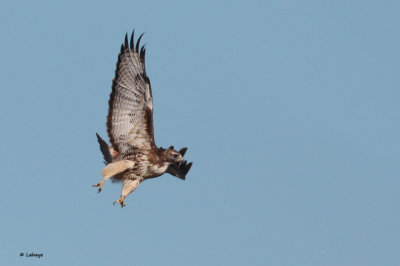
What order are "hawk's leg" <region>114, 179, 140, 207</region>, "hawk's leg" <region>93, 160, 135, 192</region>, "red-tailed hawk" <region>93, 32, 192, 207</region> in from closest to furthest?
1. "hawk's leg" <region>93, 160, 135, 192</region>
2. "hawk's leg" <region>114, 179, 140, 207</region>
3. "red-tailed hawk" <region>93, 32, 192, 207</region>

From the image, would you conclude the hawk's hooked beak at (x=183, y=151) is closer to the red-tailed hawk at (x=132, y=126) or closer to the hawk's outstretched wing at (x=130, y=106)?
the red-tailed hawk at (x=132, y=126)

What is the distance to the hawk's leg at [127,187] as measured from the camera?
17828mm

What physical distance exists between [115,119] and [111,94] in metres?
0.49

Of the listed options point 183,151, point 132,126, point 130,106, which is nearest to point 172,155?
point 183,151

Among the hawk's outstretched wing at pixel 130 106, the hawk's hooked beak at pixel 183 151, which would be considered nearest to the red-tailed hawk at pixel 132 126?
the hawk's outstretched wing at pixel 130 106

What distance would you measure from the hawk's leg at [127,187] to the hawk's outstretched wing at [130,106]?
62 cm

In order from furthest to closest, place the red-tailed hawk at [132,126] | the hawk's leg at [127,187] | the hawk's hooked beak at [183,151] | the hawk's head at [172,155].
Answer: the hawk's hooked beak at [183,151] < the hawk's head at [172,155] < the red-tailed hawk at [132,126] < the hawk's leg at [127,187]

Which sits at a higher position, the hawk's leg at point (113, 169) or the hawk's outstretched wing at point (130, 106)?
the hawk's outstretched wing at point (130, 106)

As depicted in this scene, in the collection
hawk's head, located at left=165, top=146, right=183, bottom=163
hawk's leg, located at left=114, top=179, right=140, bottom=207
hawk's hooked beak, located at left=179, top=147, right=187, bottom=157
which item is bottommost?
hawk's leg, located at left=114, top=179, right=140, bottom=207

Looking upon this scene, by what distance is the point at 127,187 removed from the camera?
18.0 meters

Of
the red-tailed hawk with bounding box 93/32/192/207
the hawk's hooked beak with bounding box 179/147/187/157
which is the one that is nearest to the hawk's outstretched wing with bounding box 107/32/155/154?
the red-tailed hawk with bounding box 93/32/192/207

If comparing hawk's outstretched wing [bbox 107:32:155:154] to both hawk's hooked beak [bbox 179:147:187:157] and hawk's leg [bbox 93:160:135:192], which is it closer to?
hawk's leg [bbox 93:160:135:192]

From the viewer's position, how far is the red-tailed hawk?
715 inches

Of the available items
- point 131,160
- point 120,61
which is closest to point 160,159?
point 131,160
